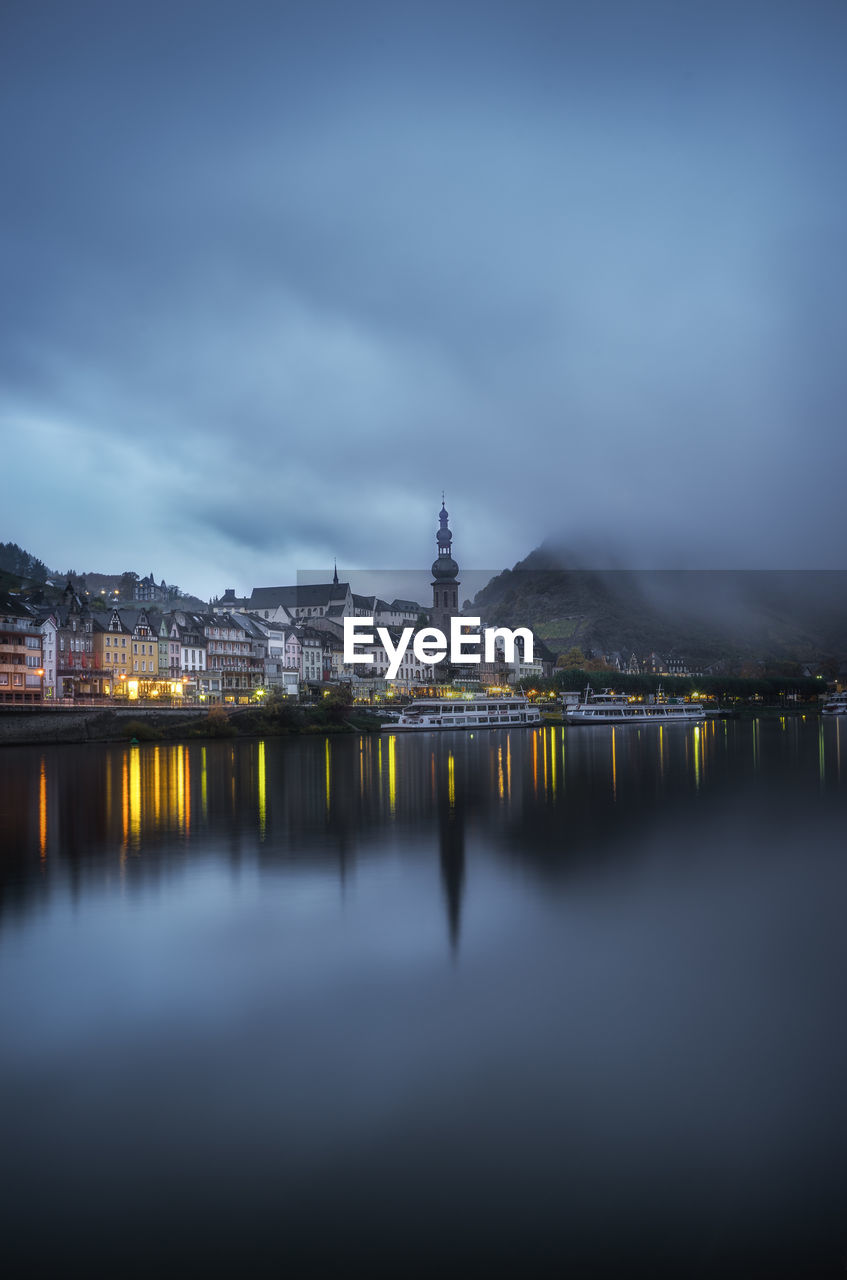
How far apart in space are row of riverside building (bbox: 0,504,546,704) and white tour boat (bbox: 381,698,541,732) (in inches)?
581

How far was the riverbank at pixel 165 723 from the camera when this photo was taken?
5894cm

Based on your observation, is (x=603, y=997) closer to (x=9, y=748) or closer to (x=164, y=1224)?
(x=164, y=1224)

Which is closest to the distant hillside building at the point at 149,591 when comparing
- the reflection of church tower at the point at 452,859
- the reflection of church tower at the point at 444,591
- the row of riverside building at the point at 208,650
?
the row of riverside building at the point at 208,650

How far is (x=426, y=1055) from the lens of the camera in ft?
28.1

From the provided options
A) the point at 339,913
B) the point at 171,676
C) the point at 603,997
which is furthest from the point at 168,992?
the point at 171,676

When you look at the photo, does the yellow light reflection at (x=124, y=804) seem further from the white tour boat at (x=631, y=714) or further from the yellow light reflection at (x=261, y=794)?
the white tour boat at (x=631, y=714)

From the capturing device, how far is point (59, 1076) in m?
8.10

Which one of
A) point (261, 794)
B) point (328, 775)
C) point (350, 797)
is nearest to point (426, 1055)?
point (350, 797)

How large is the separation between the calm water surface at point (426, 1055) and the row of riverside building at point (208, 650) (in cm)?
5571

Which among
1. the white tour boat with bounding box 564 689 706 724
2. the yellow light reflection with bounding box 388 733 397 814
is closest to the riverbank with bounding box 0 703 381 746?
the yellow light reflection with bounding box 388 733 397 814

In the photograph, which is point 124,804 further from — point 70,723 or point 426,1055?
point 70,723

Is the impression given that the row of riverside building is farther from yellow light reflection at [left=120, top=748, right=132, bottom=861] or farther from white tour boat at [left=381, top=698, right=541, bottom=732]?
yellow light reflection at [left=120, top=748, right=132, bottom=861]

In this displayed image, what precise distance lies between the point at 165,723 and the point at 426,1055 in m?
61.0

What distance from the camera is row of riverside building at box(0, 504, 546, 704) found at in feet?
236
